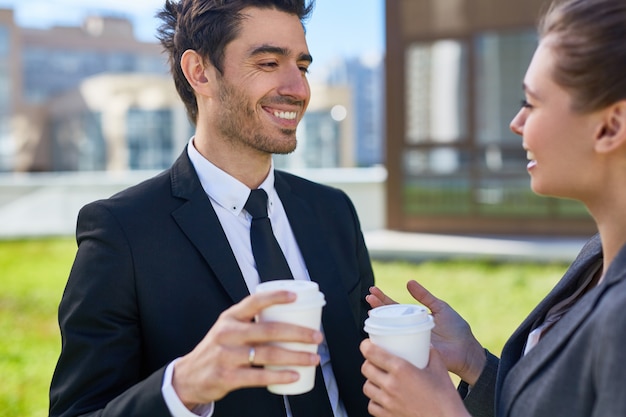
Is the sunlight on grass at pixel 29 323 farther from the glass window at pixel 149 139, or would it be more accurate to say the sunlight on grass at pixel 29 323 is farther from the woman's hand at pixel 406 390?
the glass window at pixel 149 139

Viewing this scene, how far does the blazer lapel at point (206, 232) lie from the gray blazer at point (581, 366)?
73cm

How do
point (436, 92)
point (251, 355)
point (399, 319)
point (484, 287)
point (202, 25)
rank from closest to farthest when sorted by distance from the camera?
point (251, 355) < point (399, 319) < point (202, 25) < point (484, 287) < point (436, 92)

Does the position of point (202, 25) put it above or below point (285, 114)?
above

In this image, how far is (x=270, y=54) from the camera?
6.95ft

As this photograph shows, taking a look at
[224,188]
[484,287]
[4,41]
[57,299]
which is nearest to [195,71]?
[224,188]

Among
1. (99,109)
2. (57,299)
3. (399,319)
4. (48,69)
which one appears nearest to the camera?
(399,319)

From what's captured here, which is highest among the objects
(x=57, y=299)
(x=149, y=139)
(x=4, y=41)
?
(x=4, y=41)

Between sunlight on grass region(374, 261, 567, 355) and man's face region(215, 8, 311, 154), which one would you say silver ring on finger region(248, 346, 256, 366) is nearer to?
man's face region(215, 8, 311, 154)

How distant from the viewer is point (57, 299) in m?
8.16

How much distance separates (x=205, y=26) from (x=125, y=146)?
2186 cm

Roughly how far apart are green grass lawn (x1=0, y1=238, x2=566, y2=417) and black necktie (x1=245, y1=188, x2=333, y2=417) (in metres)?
3.18

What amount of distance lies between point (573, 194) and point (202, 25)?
4.10 ft

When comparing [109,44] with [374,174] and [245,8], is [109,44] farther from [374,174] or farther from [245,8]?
[245,8]

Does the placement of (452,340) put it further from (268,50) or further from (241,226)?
(268,50)
